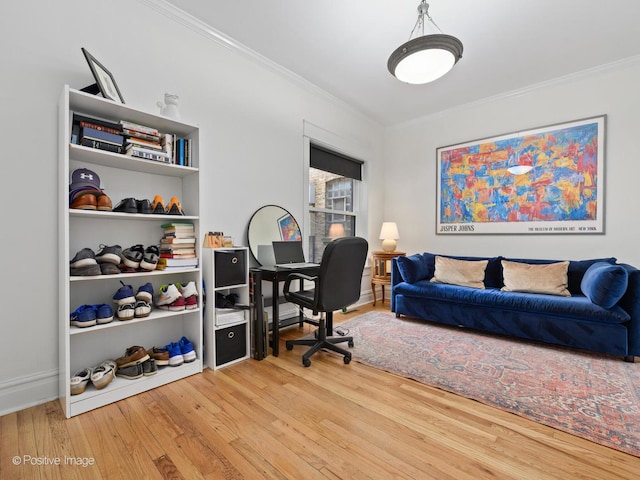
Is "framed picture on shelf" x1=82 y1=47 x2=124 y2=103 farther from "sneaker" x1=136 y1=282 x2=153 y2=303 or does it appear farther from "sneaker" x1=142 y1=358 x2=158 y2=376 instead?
"sneaker" x1=142 y1=358 x2=158 y2=376

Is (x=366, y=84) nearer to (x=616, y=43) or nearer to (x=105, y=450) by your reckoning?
(x=616, y=43)

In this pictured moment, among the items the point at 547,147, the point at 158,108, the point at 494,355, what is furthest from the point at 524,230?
the point at 158,108

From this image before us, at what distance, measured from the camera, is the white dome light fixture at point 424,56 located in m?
1.94

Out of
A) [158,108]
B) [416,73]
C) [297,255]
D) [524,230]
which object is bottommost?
[297,255]

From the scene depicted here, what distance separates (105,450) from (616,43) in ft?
16.0

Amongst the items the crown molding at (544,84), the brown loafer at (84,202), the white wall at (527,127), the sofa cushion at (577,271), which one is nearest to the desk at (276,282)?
the brown loafer at (84,202)

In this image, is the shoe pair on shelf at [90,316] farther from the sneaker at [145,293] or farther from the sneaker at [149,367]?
the sneaker at [149,367]

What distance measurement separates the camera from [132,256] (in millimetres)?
1913

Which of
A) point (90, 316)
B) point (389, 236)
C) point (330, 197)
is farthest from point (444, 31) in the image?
point (90, 316)

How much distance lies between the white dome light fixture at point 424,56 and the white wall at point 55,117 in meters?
1.46

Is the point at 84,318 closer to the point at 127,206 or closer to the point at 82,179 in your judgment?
the point at 127,206

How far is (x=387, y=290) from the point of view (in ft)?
15.6

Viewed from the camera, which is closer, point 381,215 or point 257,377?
point 257,377

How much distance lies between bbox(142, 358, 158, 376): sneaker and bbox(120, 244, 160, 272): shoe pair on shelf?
61 centimetres
